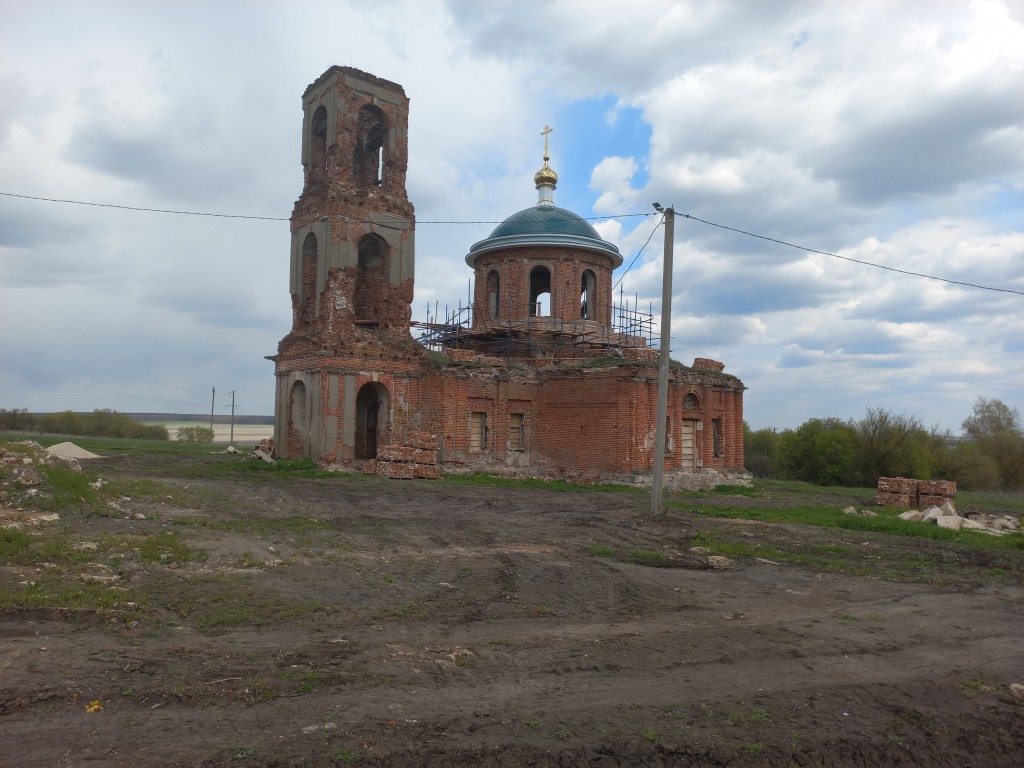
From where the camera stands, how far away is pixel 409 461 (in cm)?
2175

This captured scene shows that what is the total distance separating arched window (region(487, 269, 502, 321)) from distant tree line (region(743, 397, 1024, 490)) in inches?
751

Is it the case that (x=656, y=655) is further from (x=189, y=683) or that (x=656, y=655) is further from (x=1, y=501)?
(x=1, y=501)

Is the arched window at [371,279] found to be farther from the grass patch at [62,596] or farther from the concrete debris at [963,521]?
the grass patch at [62,596]

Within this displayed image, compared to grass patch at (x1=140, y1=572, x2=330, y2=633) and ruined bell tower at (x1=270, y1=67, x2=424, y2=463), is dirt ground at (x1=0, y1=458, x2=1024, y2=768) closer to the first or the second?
grass patch at (x1=140, y1=572, x2=330, y2=633)

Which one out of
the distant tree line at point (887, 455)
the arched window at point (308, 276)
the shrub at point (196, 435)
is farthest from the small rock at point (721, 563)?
the shrub at point (196, 435)

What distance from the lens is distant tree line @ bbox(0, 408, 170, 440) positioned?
54.6m

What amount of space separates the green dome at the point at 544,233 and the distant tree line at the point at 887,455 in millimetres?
15726

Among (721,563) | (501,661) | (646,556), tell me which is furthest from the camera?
(646,556)

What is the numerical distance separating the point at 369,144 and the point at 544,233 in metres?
7.63

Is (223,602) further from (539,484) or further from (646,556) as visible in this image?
(539,484)

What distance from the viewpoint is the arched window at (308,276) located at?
24650mm

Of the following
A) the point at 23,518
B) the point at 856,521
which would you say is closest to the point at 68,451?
the point at 23,518

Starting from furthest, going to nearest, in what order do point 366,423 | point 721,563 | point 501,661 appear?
point 366,423 → point 721,563 → point 501,661

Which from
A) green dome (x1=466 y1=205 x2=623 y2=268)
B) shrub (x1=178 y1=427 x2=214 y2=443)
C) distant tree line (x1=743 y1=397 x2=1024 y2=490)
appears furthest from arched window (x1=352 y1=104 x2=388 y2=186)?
shrub (x1=178 y1=427 x2=214 y2=443)
